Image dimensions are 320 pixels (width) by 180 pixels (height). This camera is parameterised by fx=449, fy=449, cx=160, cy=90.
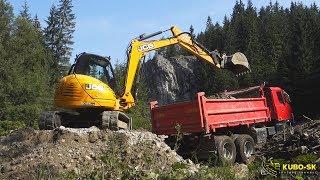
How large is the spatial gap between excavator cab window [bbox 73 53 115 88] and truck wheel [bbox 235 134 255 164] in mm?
4125

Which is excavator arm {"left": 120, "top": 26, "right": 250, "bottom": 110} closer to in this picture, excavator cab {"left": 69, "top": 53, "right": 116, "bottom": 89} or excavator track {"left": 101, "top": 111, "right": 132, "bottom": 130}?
excavator cab {"left": 69, "top": 53, "right": 116, "bottom": 89}

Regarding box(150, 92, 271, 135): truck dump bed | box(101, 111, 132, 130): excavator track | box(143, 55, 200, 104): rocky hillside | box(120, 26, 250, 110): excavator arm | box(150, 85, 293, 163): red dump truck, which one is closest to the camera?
box(101, 111, 132, 130): excavator track

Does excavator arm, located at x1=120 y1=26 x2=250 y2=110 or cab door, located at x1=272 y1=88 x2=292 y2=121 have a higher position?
excavator arm, located at x1=120 y1=26 x2=250 y2=110

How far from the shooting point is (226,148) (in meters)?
12.8

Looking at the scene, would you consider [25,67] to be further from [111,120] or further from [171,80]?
[111,120]

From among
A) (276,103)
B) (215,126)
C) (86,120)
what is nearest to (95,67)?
(86,120)

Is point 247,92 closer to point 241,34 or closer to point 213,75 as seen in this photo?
point 213,75

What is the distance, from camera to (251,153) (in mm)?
13922

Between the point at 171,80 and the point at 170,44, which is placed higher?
the point at 171,80

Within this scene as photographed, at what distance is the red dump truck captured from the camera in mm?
12195

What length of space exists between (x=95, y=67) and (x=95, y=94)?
120 centimetres

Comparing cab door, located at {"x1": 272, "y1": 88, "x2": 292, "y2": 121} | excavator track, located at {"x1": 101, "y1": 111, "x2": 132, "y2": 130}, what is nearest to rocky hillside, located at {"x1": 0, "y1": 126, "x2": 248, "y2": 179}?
excavator track, located at {"x1": 101, "y1": 111, "x2": 132, "y2": 130}

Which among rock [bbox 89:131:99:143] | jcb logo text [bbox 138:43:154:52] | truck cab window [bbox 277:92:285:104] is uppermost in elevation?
jcb logo text [bbox 138:43:154:52]

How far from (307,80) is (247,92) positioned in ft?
73.5
